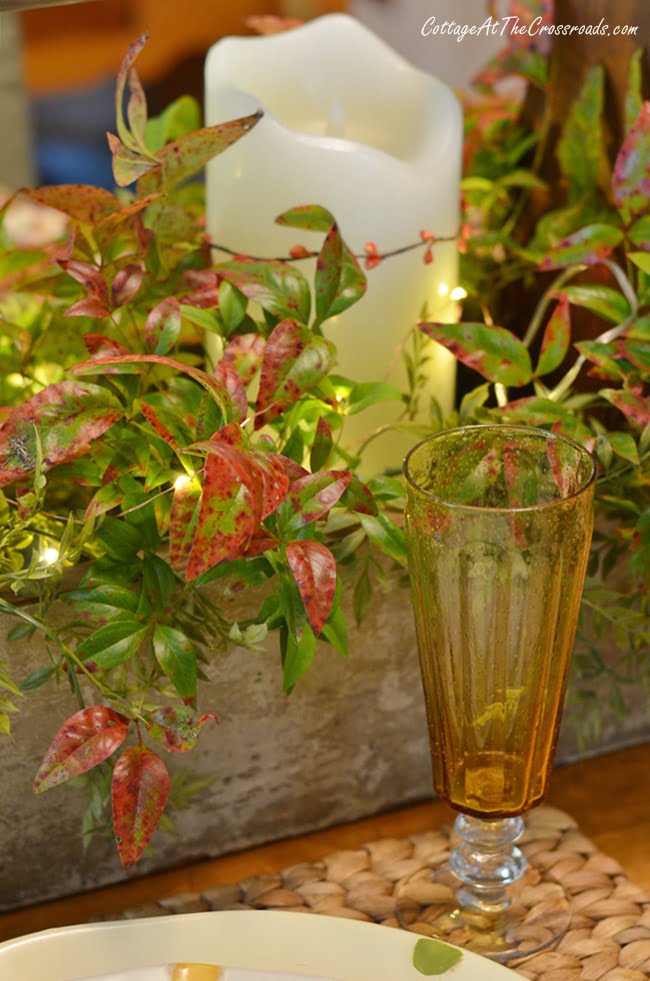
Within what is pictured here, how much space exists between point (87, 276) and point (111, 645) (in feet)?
0.44

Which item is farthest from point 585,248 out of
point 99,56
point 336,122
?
point 99,56

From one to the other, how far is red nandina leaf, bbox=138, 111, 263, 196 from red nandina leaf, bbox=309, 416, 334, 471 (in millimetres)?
107

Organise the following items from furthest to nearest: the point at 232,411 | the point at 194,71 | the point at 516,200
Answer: the point at 194,71 < the point at 516,200 < the point at 232,411

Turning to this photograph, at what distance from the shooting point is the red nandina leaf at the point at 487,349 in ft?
1.60

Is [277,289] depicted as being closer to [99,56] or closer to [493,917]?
[493,917]

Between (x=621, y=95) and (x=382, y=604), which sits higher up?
(x=621, y=95)

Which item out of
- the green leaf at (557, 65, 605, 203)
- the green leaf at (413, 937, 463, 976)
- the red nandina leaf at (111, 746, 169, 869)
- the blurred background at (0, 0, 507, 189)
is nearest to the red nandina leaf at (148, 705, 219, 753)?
the red nandina leaf at (111, 746, 169, 869)

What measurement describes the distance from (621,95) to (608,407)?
15 cm

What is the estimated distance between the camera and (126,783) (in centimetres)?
40

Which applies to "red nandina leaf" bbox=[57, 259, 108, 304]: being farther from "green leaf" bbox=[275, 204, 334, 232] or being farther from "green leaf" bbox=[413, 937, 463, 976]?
"green leaf" bbox=[413, 937, 463, 976]

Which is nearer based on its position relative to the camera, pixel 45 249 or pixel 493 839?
pixel 493 839

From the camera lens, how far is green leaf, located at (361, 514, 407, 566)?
1.46 ft

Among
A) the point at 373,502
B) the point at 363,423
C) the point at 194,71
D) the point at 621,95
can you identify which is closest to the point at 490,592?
the point at 373,502

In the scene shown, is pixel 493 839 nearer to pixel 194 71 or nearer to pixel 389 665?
pixel 389 665
